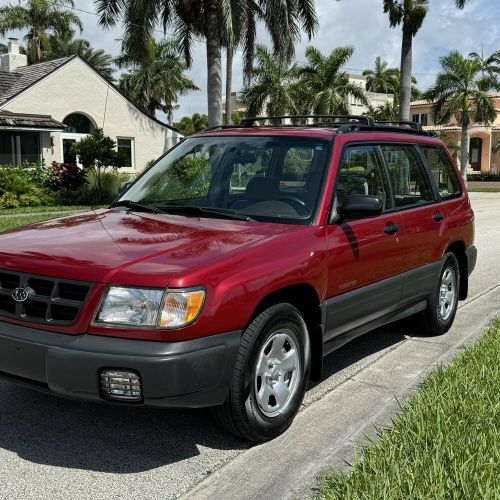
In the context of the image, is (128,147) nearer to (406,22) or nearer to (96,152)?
(96,152)

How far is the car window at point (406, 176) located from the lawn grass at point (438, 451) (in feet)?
5.29

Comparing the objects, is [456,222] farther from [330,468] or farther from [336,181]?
[330,468]

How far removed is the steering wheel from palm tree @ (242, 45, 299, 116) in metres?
42.4

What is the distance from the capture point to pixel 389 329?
643 cm

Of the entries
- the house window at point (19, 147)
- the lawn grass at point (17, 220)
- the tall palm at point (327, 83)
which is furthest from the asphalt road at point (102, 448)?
the tall palm at point (327, 83)

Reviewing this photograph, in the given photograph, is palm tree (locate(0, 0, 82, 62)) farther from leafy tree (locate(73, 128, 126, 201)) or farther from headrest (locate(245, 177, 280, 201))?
headrest (locate(245, 177, 280, 201))

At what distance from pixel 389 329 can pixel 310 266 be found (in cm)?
274

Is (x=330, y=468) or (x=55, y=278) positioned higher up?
(x=55, y=278)

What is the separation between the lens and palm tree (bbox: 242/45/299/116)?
45.8 meters

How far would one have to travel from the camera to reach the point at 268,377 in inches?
149

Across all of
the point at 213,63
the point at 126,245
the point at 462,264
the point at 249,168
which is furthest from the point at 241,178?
the point at 213,63

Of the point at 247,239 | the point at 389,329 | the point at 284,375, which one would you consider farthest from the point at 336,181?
the point at 389,329

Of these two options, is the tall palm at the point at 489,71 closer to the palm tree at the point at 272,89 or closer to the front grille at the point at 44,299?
the palm tree at the point at 272,89

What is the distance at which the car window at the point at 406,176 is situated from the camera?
5.28 m
